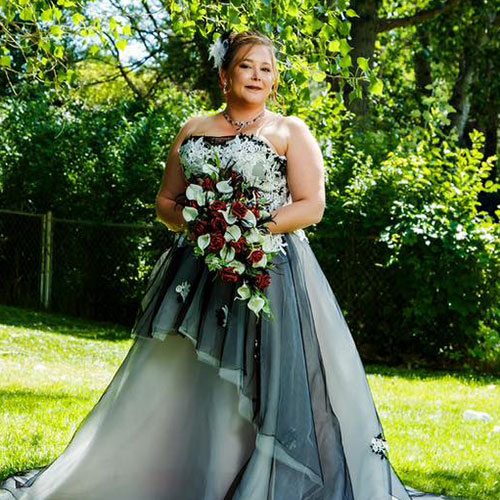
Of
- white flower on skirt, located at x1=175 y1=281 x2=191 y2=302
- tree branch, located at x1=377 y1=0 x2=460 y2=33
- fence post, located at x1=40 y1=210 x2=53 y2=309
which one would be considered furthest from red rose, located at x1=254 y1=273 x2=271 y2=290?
tree branch, located at x1=377 y1=0 x2=460 y2=33

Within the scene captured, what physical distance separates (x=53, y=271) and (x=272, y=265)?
8.74 metres

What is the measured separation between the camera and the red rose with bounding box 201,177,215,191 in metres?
3.29

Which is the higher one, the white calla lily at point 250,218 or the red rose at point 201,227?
the white calla lily at point 250,218

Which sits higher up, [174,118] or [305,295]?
[174,118]

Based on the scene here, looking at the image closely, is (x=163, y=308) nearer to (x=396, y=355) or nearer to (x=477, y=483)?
(x=477, y=483)

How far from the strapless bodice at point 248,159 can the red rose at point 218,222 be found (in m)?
Answer: 0.25

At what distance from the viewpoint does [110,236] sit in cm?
1102

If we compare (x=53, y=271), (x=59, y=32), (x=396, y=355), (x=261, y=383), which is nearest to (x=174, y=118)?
(x=53, y=271)

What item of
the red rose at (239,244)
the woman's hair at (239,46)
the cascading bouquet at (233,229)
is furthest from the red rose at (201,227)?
the woman's hair at (239,46)

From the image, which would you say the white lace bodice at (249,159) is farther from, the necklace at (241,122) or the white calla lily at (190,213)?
the white calla lily at (190,213)

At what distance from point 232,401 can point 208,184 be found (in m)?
0.81

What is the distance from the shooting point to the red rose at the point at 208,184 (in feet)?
10.8

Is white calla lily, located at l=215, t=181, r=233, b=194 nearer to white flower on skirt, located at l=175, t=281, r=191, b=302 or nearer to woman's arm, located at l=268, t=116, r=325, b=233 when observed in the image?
woman's arm, located at l=268, t=116, r=325, b=233

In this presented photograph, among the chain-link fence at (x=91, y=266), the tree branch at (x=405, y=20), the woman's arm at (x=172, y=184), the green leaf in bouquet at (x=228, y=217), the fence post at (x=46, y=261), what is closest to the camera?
the green leaf in bouquet at (x=228, y=217)
